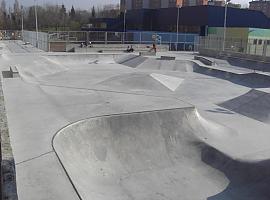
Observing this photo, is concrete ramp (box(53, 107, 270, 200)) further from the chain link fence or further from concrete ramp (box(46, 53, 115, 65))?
the chain link fence

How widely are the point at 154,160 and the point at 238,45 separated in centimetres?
2400

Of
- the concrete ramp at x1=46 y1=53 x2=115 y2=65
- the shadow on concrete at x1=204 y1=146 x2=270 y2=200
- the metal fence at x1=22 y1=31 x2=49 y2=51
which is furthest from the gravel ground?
the metal fence at x1=22 y1=31 x2=49 y2=51

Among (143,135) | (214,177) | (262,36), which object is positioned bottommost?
(214,177)

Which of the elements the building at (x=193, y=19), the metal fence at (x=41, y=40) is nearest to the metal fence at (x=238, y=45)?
the building at (x=193, y=19)

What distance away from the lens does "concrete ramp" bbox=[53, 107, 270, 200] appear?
27.1 feet

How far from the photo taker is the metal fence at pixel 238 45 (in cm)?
2697

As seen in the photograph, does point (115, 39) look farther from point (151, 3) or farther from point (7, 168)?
point (151, 3)

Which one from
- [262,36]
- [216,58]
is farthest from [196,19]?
[216,58]

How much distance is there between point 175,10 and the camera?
200ft

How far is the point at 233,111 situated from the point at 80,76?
35.9ft

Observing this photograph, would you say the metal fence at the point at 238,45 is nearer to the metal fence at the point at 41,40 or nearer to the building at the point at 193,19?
the building at the point at 193,19

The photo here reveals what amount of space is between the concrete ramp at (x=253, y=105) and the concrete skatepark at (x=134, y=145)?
0.13 ft

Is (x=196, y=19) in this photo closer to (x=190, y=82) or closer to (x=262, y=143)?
(x=190, y=82)

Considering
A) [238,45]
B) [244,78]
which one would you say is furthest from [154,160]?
[238,45]
